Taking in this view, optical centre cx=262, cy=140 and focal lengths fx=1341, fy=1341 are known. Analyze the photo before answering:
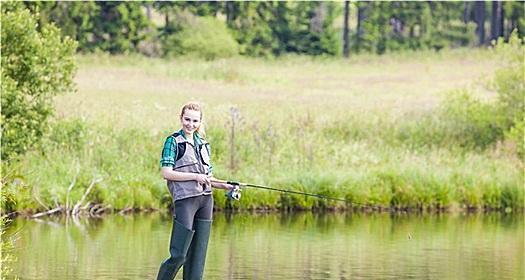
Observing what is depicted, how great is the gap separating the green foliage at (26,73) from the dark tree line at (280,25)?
28.5 meters

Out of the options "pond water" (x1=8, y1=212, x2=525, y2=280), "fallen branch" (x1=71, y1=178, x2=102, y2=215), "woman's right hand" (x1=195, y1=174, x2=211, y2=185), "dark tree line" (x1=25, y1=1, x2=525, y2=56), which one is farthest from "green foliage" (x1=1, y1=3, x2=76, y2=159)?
"dark tree line" (x1=25, y1=1, x2=525, y2=56)

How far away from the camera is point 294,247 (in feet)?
54.5

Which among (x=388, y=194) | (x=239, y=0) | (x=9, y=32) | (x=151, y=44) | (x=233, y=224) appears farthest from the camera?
(x=239, y=0)

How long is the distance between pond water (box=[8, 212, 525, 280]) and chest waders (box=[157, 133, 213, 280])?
2644mm

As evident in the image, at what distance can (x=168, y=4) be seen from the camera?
61031 mm

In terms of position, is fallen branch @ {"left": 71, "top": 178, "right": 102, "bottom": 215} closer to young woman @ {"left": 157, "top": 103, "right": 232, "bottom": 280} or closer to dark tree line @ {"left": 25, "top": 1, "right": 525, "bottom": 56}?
young woman @ {"left": 157, "top": 103, "right": 232, "bottom": 280}

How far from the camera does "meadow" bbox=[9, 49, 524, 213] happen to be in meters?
22.1

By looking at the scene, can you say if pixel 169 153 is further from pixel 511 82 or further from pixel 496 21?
pixel 496 21

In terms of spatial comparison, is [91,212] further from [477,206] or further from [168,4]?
[168,4]

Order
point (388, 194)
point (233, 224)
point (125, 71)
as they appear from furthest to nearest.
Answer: point (125, 71) < point (388, 194) < point (233, 224)

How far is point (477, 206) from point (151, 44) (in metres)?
36.0

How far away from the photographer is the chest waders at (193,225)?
10.2 metres

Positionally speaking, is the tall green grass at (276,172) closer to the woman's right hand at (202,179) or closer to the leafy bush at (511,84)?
the leafy bush at (511,84)

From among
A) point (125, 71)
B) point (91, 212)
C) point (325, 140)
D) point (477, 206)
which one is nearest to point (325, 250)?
point (91, 212)
